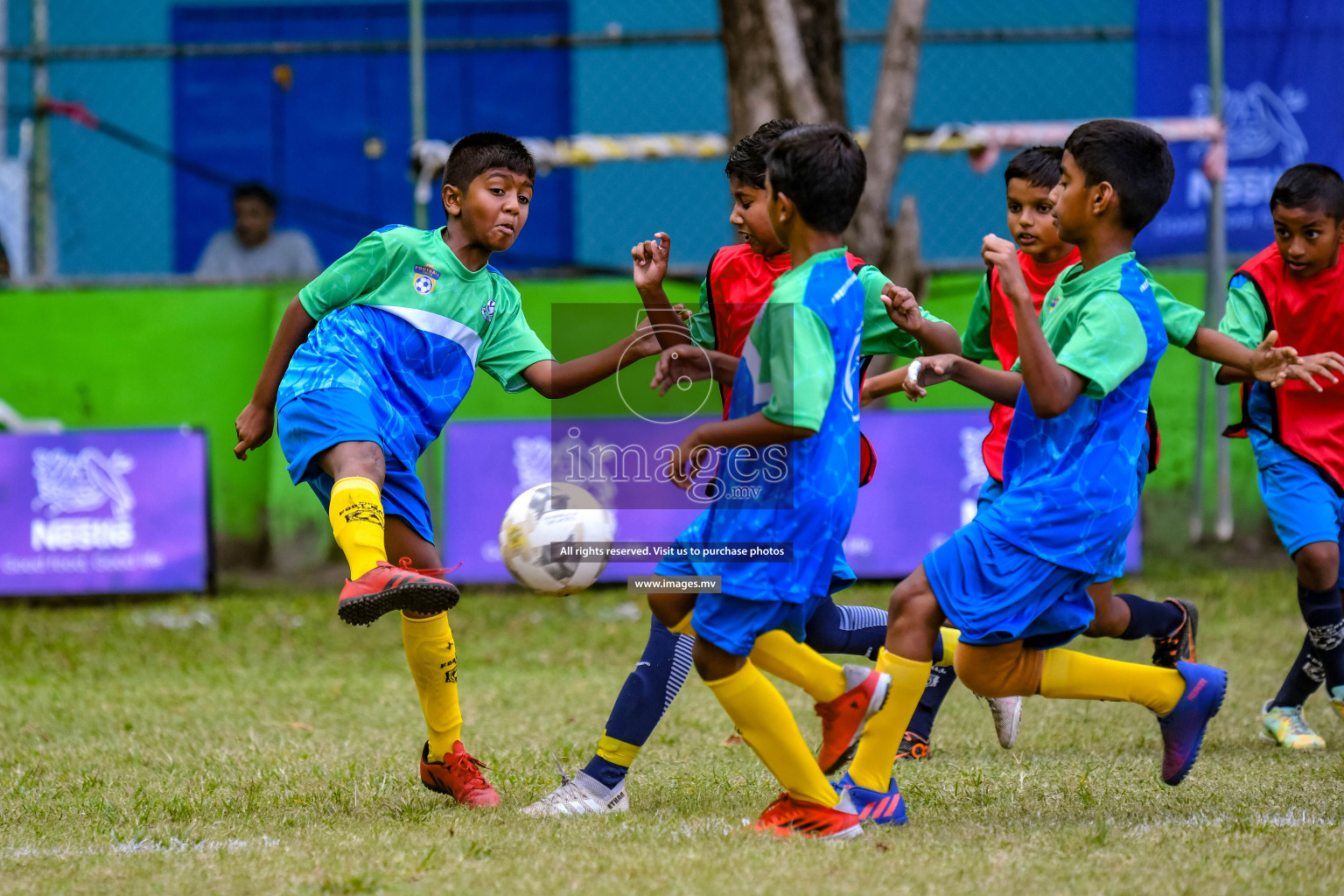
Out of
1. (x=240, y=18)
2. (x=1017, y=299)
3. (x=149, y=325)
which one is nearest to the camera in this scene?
(x=1017, y=299)

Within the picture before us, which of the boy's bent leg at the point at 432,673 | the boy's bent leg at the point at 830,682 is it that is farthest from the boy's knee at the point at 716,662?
the boy's bent leg at the point at 432,673

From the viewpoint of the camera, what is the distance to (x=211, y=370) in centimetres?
917

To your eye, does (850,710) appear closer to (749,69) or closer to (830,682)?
(830,682)

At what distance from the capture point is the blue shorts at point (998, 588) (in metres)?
3.55

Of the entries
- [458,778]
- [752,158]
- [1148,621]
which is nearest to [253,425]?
[458,778]

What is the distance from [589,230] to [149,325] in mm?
3959

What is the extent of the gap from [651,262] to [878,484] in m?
4.77

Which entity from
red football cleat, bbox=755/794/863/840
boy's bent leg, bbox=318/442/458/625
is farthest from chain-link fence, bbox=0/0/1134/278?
red football cleat, bbox=755/794/863/840

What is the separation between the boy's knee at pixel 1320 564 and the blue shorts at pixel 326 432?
292cm

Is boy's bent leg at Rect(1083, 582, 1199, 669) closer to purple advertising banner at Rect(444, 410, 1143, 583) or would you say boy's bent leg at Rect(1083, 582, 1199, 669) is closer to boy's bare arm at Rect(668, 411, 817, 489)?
boy's bare arm at Rect(668, 411, 817, 489)

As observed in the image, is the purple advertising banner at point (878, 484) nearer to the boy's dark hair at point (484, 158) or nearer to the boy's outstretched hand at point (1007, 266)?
the boy's dark hair at point (484, 158)

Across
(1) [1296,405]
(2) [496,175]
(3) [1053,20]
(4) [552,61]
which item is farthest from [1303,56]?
(2) [496,175]

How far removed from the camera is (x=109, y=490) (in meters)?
8.52

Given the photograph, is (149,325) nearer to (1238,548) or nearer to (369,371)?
(369,371)
